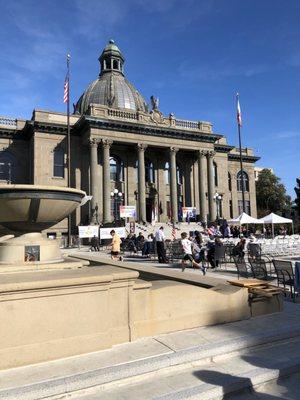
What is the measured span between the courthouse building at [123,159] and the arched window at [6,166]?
109 millimetres

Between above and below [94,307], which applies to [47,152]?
above

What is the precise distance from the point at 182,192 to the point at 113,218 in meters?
11.1

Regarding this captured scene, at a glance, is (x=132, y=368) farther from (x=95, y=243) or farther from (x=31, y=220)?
(x=95, y=243)

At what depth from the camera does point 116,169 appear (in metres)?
47.7

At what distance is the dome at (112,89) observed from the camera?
185 feet

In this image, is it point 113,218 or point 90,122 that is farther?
point 113,218

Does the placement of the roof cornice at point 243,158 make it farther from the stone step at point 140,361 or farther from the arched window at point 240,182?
the stone step at point 140,361

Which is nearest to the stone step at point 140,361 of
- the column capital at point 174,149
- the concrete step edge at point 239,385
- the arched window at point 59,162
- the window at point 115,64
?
the concrete step edge at point 239,385

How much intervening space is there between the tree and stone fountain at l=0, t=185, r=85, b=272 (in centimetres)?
7459

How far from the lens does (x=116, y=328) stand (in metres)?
5.42

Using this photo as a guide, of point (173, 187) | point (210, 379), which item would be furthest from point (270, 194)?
point (210, 379)

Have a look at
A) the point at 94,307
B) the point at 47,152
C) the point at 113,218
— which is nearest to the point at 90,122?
the point at 47,152

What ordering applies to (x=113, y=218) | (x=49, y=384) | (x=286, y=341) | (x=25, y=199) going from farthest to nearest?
(x=113, y=218) → (x=25, y=199) → (x=286, y=341) → (x=49, y=384)

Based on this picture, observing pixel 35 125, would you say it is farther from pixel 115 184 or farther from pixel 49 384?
pixel 49 384
